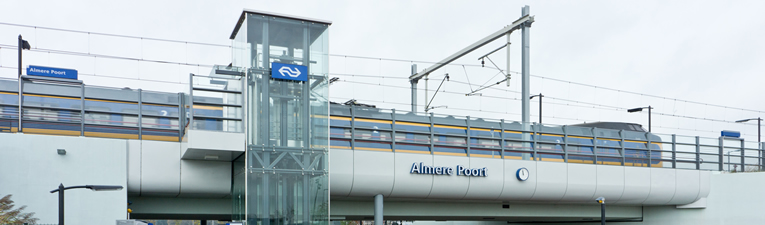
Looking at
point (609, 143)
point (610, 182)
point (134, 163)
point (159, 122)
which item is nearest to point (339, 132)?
point (159, 122)

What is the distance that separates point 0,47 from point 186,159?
27.4 feet

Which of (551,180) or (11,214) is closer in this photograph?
(11,214)

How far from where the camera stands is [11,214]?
57.4 feet

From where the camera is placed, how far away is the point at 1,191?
1805 centimetres

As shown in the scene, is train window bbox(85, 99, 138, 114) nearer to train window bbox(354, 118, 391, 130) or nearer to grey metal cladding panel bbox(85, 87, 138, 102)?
grey metal cladding panel bbox(85, 87, 138, 102)

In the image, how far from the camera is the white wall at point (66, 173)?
18.3 m

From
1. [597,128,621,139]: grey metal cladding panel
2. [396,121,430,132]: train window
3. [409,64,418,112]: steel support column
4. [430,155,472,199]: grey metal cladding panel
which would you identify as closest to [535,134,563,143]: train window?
[597,128,621,139]: grey metal cladding panel

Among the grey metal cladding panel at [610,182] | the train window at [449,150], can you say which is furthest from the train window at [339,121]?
the grey metal cladding panel at [610,182]

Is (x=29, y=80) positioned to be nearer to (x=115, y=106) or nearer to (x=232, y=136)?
(x=115, y=106)

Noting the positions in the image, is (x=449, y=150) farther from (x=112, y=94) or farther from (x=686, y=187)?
(x=686, y=187)

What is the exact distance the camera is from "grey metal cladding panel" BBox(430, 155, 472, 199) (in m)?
24.3

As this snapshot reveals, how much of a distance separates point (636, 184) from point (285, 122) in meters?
15.4

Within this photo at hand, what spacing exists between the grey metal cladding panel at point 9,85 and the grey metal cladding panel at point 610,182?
20214 millimetres

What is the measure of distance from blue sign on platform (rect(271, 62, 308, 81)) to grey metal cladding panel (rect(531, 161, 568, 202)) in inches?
409
